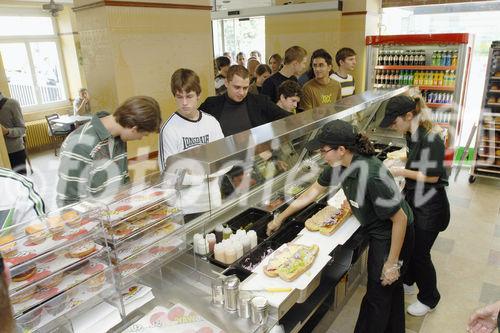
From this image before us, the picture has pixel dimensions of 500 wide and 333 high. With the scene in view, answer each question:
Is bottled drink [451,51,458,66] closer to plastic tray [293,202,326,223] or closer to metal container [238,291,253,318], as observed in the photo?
plastic tray [293,202,326,223]

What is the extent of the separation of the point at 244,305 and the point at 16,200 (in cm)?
113

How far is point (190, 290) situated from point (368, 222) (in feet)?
4.08

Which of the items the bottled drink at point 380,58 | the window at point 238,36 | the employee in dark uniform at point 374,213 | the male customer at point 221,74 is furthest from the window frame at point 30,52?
the employee in dark uniform at point 374,213

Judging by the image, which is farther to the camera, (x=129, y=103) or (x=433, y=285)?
(x=433, y=285)

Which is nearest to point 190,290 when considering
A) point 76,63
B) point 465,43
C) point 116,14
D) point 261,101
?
point 261,101

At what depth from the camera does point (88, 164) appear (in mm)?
2066

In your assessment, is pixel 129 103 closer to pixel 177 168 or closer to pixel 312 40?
pixel 177 168

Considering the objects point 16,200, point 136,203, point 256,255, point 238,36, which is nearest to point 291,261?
point 256,255

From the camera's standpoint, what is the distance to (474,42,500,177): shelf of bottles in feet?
19.5

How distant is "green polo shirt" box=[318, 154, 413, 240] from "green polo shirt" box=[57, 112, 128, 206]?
1.43 meters

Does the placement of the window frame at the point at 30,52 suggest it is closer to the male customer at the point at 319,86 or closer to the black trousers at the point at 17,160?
the black trousers at the point at 17,160

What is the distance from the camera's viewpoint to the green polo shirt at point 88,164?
2.03 meters

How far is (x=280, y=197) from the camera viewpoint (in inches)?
112

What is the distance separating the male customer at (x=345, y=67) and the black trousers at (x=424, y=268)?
8.55 feet
